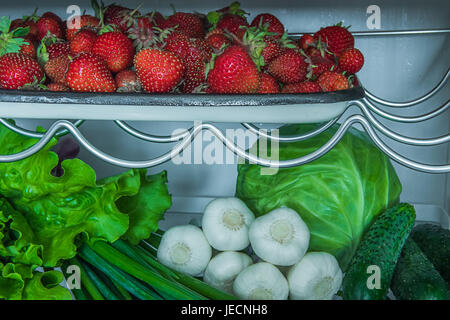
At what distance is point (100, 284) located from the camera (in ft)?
2.44

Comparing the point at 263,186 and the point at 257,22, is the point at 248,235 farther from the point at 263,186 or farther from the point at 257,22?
the point at 257,22

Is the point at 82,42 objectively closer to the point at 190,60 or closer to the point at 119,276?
the point at 190,60

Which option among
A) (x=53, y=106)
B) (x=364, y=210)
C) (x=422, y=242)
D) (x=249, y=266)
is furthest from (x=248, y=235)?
(x=53, y=106)

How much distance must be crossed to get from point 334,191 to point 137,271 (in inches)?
14.3

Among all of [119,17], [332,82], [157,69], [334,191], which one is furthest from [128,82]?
[334,191]

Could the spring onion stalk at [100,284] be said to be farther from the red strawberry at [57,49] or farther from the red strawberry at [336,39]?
the red strawberry at [336,39]

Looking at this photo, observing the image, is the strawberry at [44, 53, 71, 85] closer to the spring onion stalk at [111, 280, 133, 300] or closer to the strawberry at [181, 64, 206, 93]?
the strawberry at [181, 64, 206, 93]

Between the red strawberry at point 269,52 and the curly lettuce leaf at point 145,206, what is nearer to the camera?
the red strawberry at point 269,52

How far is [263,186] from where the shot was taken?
0.88 metres

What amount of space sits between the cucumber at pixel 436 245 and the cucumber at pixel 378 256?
0.07 m

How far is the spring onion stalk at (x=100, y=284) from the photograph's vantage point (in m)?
0.72

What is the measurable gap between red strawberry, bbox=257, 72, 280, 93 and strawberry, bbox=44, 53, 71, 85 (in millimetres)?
250

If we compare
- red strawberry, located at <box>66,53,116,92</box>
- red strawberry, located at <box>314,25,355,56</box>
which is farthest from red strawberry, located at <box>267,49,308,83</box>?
red strawberry, located at <box>66,53,116,92</box>

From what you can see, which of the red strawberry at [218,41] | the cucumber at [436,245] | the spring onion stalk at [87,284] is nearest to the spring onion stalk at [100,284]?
the spring onion stalk at [87,284]
